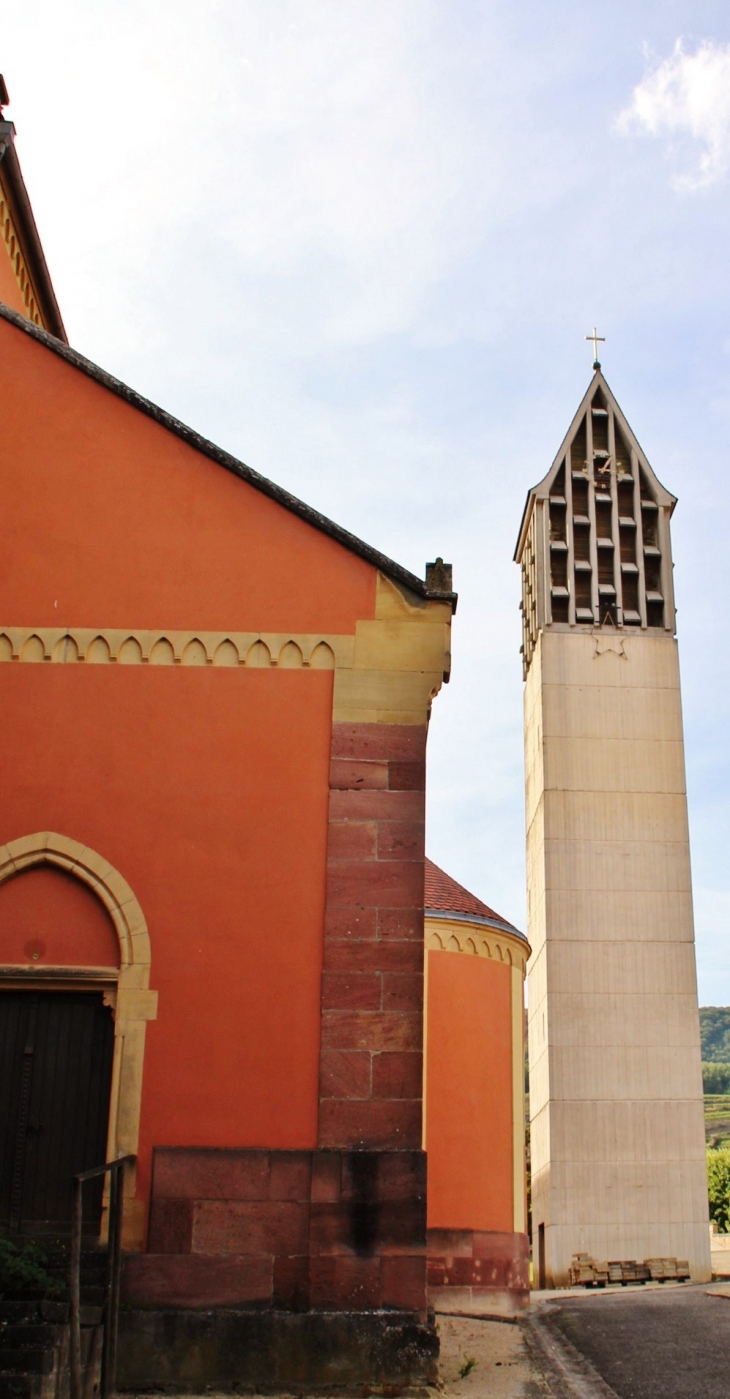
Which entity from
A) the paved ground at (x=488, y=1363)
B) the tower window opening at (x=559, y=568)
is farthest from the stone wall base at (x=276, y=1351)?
the tower window opening at (x=559, y=568)

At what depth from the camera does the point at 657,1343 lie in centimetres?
1109

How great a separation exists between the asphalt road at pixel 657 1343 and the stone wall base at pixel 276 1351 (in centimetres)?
139

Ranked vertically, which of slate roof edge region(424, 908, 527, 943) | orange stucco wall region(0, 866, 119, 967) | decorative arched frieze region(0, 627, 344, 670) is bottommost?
orange stucco wall region(0, 866, 119, 967)

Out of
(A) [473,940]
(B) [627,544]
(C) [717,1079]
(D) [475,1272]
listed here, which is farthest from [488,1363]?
(C) [717,1079]

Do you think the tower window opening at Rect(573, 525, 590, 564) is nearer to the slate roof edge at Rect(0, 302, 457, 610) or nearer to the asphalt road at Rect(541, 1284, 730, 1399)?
the asphalt road at Rect(541, 1284, 730, 1399)

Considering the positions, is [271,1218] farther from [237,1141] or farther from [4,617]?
[4,617]

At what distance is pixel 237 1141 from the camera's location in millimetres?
9273

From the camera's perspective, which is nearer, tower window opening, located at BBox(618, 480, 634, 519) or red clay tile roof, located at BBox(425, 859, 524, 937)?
red clay tile roof, located at BBox(425, 859, 524, 937)

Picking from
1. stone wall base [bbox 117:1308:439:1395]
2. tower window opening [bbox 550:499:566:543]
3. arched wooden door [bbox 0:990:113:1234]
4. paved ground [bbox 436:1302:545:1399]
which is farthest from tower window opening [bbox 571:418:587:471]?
stone wall base [bbox 117:1308:439:1395]

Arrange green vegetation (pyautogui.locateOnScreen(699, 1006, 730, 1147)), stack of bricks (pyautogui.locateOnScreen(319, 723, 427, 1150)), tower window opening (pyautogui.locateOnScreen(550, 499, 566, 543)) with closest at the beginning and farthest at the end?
stack of bricks (pyautogui.locateOnScreen(319, 723, 427, 1150)), tower window opening (pyautogui.locateOnScreen(550, 499, 566, 543)), green vegetation (pyautogui.locateOnScreen(699, 1006, 730, 1147))

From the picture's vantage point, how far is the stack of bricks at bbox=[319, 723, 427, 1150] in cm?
923

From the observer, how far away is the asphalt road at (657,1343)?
8867 millimetres

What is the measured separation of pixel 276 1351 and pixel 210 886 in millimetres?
3000

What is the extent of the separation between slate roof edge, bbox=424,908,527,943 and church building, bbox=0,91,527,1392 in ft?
24.2
